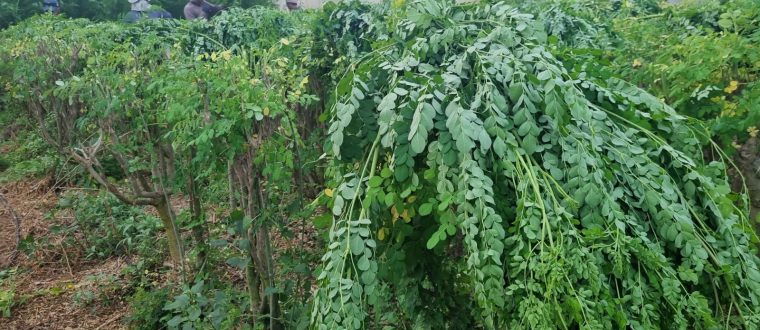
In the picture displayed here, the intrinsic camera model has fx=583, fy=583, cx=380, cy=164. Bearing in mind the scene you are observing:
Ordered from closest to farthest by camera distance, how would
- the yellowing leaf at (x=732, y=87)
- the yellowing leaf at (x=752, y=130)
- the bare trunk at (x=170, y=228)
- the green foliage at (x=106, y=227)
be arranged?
the yellowing leaf at (x=752, y=130), the yellowing leaf at (x=732, y=87), the bare trunk at (x=170, y=228), the green foliage at (x=106, y=227)

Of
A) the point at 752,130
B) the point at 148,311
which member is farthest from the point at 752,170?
the point at 148,311

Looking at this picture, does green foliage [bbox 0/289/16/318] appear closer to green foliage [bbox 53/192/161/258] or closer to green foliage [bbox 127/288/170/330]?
green foliage [bbox 53/192/161/258]

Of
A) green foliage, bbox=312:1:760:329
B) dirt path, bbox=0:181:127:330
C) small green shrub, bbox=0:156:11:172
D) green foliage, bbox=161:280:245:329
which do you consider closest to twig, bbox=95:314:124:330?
dirt path, bbox=0:181:127:330

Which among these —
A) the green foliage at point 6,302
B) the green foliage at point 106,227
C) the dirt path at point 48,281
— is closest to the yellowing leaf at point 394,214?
the dirt path at point 48,281

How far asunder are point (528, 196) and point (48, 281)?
4301mm

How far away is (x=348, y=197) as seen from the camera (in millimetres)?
1954

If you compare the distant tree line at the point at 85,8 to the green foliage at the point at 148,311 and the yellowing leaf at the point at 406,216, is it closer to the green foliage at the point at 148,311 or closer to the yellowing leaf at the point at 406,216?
the green foliage at the point at 148,311

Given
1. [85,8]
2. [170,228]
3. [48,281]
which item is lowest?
[85,8]

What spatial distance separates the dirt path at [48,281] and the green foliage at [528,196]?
105 inches

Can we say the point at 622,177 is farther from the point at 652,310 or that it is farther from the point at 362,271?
the point at 362,271

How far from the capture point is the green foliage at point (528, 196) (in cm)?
167

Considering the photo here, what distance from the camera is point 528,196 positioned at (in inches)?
68.0

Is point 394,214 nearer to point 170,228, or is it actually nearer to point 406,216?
point 406,216

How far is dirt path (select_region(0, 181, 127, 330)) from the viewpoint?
4.05 meters
